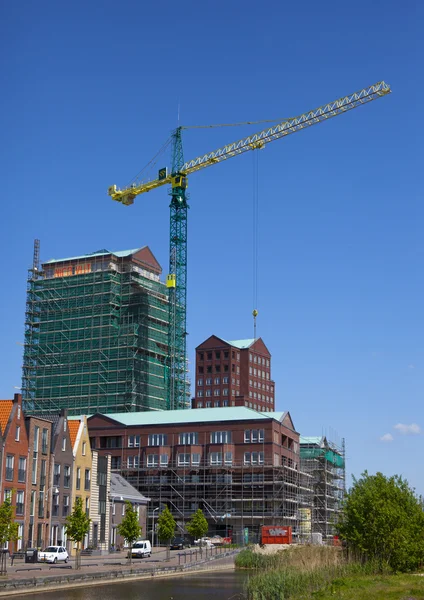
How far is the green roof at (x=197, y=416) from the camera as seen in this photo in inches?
5325

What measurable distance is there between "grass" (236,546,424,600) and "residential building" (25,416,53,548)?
32.5 metres

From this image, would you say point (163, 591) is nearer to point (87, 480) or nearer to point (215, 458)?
point (87, 480)

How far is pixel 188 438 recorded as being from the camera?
5354 inches

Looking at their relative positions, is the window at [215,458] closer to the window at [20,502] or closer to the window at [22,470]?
the window at [22,470]

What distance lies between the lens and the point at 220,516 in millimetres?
130250

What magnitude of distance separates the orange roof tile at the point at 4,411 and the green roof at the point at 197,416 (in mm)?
57566

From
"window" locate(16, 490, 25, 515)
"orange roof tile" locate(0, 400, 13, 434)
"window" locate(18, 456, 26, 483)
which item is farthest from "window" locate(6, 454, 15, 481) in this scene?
"orange roof tile" locate(0, 400, 13, 434)

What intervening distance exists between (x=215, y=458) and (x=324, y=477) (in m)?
29.3

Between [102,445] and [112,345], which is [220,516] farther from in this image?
[112,345]

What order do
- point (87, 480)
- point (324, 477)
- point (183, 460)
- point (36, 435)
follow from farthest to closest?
point (324, 477), point (183, 460), point (87, 480), point (36, 435)

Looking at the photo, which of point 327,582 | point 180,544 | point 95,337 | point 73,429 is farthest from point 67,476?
point 95,337

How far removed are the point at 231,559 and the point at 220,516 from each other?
45.5 meters

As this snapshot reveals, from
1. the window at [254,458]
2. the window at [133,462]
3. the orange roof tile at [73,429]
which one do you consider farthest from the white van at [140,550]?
the window at [133,462]

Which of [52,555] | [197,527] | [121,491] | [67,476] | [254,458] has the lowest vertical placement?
[52,555]
